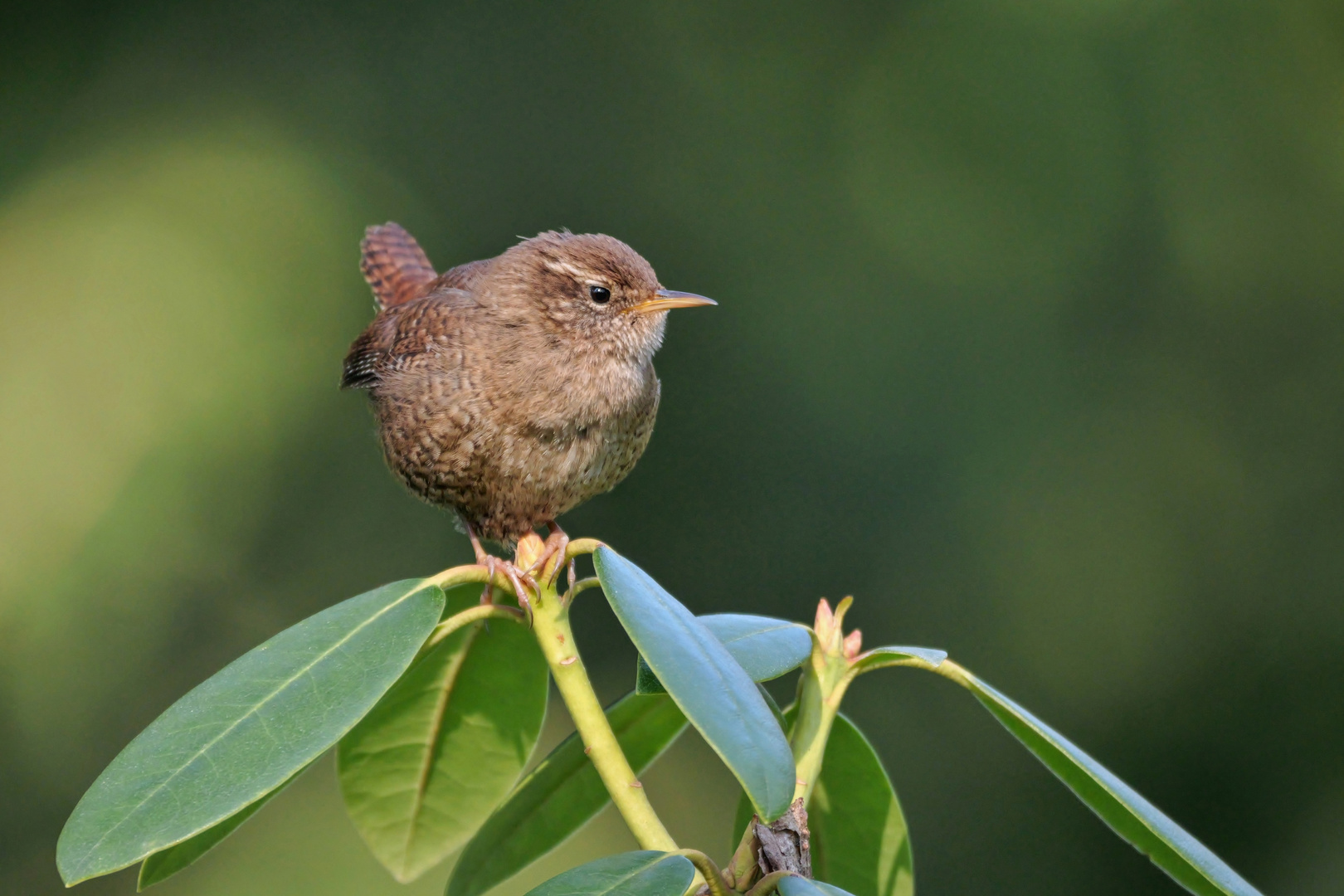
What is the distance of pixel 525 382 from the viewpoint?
7.66 ft

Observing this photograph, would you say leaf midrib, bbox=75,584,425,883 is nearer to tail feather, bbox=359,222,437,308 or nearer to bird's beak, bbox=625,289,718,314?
bird's beak, bbox=625,289,718,314

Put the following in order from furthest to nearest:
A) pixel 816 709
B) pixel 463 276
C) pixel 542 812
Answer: pixel 463 276
pixel 542 812
pixel 816 709

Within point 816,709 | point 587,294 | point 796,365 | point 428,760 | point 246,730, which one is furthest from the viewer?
point 796,365

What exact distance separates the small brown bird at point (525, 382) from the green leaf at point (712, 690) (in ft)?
2.56

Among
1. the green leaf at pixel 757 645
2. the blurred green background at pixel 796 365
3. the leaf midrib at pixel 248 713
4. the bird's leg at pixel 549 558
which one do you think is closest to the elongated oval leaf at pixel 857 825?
the green leaf at pixel 757 645

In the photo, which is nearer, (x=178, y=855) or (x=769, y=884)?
(x=769, y=884)

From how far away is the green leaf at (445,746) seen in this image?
1.68 m

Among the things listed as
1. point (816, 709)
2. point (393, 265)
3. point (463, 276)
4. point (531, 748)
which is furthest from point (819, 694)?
point (393, 265)

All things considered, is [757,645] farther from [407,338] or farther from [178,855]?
[407,338]

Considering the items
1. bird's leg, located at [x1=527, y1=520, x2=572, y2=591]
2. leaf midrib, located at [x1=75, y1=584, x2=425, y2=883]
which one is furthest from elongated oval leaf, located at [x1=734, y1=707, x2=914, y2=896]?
leaf midrib, located at [x1=75, y1=584, x2=425, y2=883]

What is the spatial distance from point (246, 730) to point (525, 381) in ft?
4.02

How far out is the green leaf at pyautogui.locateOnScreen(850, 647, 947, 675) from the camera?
1.32 m

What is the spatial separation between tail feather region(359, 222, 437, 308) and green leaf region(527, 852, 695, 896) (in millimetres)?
2717

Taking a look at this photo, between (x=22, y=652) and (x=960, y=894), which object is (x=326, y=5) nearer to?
(x=22, y=652)
